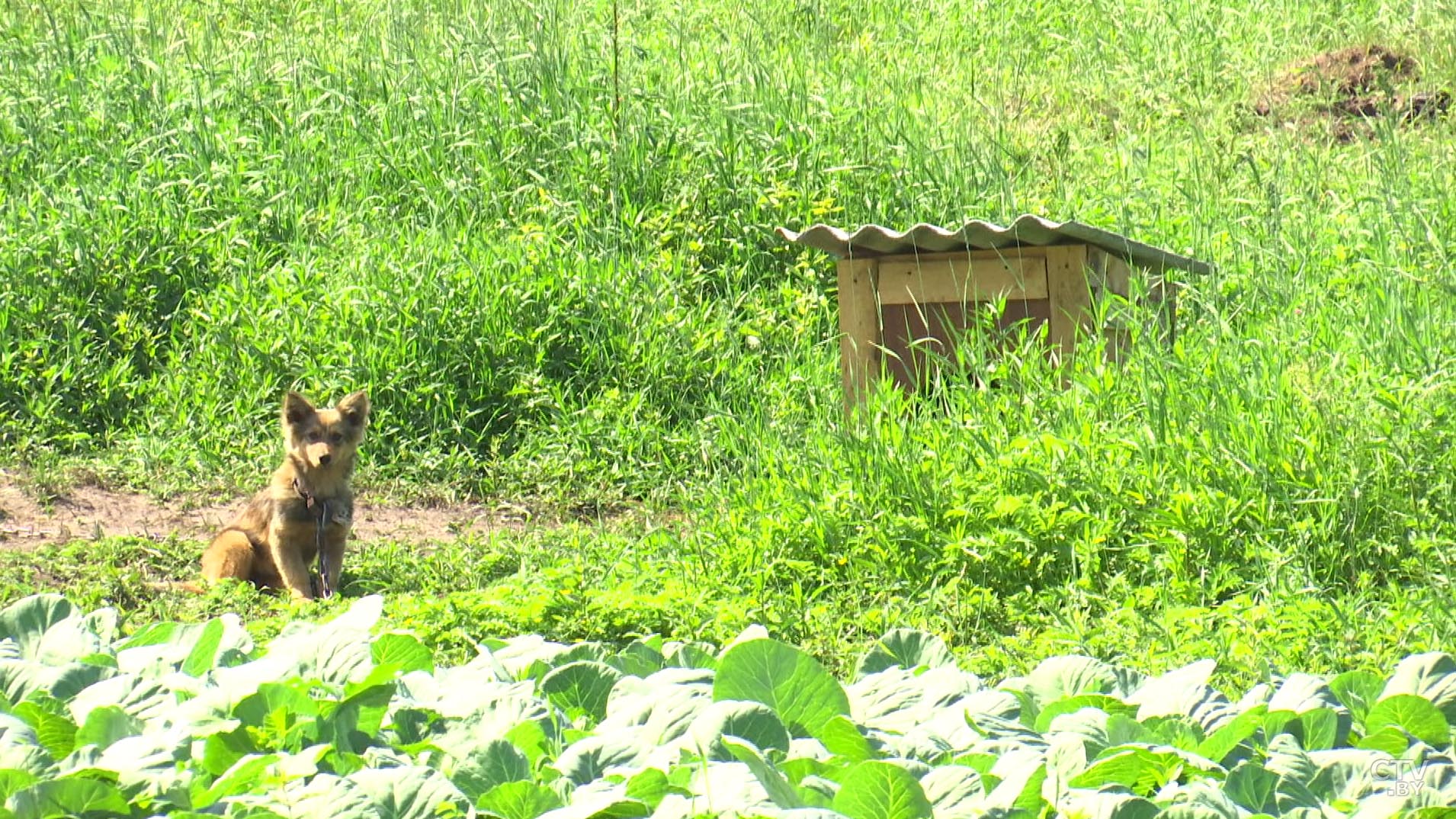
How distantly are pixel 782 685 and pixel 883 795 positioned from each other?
21.3 inches

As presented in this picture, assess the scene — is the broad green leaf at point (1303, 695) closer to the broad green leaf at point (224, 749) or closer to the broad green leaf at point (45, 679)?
the broad green leaf at point (224, 749)

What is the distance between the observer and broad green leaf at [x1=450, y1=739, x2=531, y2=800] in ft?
6.59

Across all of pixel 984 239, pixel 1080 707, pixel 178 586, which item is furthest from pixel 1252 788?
pixel 178 586

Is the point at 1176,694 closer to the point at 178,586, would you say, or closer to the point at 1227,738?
the point at 1227,738

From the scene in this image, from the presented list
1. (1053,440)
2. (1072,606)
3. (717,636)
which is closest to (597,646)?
(717,636)

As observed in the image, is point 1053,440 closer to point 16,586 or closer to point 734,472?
point 734,472

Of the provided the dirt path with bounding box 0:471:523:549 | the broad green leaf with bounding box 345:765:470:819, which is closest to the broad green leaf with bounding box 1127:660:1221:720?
the broad green leaf with bounding box 345:765:470:819

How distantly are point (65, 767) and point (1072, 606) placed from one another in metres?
3.56

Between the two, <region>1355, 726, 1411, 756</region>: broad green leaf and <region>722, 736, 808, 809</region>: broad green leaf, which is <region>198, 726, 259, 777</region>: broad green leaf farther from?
<region>1355, 726, 1411, 756</region>: broad green leaf

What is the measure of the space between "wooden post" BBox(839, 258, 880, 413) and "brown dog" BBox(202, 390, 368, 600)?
219 cm

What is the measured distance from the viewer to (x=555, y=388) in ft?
25.0

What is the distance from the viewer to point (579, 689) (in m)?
2.48

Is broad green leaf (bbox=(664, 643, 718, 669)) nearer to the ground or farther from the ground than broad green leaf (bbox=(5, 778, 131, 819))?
nearer to the ground

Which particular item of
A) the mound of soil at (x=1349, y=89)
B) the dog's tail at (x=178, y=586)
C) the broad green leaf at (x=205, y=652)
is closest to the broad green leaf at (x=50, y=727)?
the broad green leaf at (x=205, y=652)
